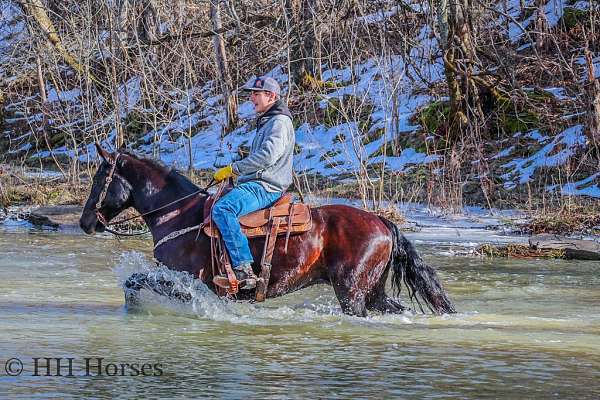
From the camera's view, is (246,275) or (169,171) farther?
(169,171)

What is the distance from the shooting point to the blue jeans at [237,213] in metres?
8.79

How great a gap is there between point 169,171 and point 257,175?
1.05m

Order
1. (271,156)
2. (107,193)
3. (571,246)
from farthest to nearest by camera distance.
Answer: (571,246) < (107,193) < (271,156)

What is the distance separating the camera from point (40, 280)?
11898 mm

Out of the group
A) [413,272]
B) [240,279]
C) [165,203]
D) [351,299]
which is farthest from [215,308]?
[413,272]

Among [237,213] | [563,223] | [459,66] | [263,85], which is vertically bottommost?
[563,223]

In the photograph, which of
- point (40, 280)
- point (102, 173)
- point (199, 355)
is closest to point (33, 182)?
point (40, 280)

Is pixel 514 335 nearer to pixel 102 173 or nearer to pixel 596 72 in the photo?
pixel 102 173

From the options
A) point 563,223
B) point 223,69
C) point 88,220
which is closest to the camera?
point 88,220

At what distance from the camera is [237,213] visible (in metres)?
8.88

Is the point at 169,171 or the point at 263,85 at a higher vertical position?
the point at 263,85

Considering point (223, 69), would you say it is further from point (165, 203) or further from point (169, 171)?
point (165, 203)

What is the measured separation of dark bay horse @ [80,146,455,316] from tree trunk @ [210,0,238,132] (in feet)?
53.4

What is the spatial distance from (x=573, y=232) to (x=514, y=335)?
760 cm
